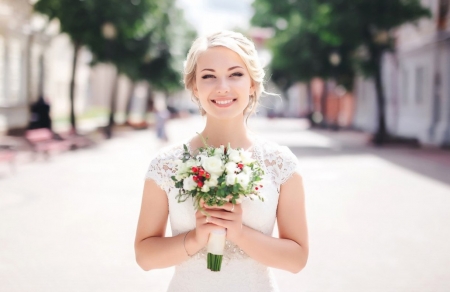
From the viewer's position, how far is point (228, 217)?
6.45 feet

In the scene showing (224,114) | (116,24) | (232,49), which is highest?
(116,24)

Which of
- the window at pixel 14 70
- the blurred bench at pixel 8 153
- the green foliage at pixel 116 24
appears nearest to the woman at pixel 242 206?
the blurred bench at pixel 8 153

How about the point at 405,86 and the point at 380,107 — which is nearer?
the point at 380,107

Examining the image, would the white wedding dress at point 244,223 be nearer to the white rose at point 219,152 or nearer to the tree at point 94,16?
the white rose at point 219,152

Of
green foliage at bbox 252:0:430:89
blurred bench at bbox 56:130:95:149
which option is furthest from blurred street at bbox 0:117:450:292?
green foliage at bbox 252:0:430:89

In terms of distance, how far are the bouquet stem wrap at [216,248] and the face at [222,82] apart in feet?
1.48

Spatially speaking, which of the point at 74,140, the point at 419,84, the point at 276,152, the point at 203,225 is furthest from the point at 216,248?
the point at 419,84

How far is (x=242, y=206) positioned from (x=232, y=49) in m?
0.58

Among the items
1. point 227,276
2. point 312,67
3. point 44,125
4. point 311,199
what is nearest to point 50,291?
point 227,276

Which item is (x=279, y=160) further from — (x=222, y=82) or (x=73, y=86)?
(x=73, y=86)

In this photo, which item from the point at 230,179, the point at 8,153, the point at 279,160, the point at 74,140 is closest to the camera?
the point at 230,179

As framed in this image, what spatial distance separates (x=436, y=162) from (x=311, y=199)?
854cm

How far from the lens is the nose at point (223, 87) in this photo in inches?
84.5

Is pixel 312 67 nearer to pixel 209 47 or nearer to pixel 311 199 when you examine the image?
pixel 311 199
